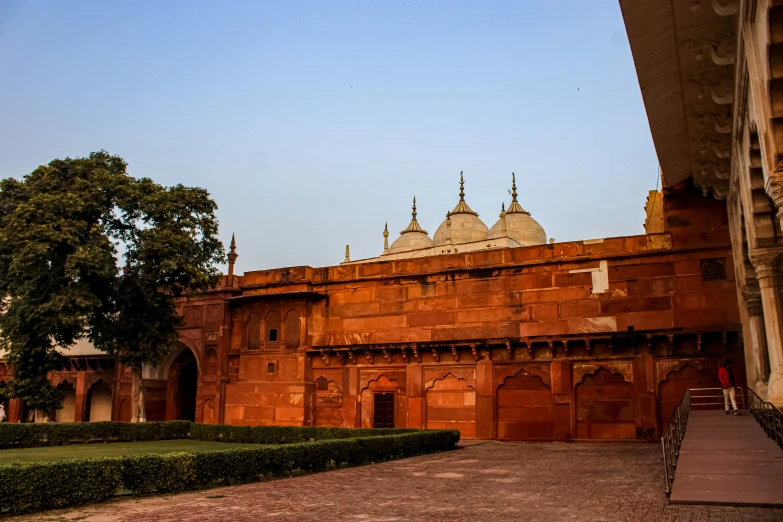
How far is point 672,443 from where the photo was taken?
31.9 ft

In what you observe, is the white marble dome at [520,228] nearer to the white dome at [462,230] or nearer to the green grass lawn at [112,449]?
the white dome at [462,230]

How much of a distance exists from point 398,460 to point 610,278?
30.8ft

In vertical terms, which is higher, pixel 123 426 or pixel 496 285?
pixel 496 285

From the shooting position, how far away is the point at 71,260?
2147 cm

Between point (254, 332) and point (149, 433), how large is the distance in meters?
5.19

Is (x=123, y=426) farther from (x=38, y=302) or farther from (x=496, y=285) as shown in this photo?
(x=496, y=285)

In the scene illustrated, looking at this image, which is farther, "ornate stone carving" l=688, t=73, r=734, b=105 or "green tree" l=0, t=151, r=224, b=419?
"green tree" l=0, t=151, r=224, b=419

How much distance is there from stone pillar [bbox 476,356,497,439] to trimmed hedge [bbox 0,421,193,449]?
10704 mm

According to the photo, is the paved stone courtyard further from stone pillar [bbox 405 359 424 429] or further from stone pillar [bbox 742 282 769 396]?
stone pillar [bbox 405 359 424 429]

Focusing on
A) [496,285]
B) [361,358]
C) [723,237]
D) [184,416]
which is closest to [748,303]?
[723,237]

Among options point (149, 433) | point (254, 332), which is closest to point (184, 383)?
point (254, 332)

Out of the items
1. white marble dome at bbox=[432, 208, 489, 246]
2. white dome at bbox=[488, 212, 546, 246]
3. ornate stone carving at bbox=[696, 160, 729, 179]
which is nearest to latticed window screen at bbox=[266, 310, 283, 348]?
white marble dome at bbox=[432, 208, 489, 246]

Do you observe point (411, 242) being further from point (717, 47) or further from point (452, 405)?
point (717, 47)

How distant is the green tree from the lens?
21719mm
